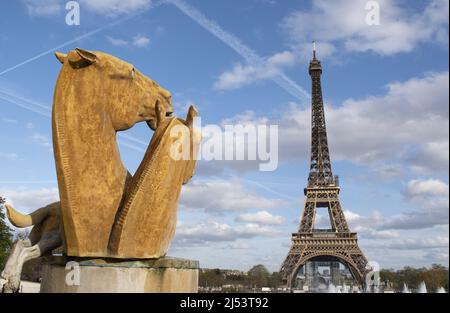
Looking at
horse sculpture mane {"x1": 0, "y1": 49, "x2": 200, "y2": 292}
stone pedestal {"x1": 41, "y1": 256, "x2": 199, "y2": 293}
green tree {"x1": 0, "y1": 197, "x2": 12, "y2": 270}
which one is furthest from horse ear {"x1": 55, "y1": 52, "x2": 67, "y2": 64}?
green tree {"x1": 0, "y1": 197, "x2": 12, "y2": 270}

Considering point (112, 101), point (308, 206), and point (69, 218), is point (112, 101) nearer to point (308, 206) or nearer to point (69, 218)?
point (69, 218)

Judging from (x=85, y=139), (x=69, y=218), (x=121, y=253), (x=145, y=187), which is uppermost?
(x=85, y=139)

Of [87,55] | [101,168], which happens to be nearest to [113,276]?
[101,168]

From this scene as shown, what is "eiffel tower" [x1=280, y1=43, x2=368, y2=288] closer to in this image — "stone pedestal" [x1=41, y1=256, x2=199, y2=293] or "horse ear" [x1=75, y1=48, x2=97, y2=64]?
"stone pedestal" [x1=41, y1=256, x2=199, y2=293]

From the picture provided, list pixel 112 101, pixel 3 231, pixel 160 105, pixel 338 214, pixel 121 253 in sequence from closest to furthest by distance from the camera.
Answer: pixel 121 253 → pixel 112 101 → pixel 160 105 → pixel 3 231 → pixel 338 214

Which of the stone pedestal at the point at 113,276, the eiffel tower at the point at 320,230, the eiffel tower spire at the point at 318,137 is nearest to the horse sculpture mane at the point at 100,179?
the stone pedestal at the point at 113,276

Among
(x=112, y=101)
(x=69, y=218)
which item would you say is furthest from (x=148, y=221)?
(x=112, y=101)
